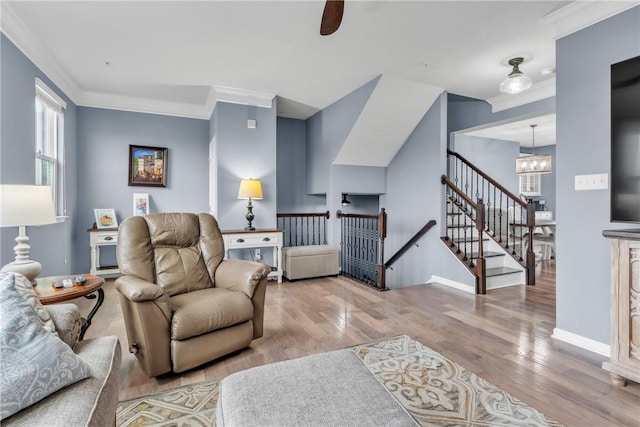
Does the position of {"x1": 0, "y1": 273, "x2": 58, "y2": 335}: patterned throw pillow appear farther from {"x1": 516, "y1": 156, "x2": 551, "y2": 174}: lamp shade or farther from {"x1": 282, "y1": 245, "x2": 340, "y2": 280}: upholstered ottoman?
{"x1": 516, "y1": 156, "x2": 551, "y2": 174}: lamp shade

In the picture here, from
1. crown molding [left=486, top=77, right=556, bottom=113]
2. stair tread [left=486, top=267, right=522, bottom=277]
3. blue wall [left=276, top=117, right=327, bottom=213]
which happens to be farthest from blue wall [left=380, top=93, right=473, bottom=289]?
blue wall [left=276, top=117, right=327, bottom=213]

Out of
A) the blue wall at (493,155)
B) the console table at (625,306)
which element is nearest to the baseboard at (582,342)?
the console table at (625,306)

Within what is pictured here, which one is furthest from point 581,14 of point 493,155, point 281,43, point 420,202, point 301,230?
point 493,155

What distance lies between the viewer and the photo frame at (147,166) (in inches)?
195

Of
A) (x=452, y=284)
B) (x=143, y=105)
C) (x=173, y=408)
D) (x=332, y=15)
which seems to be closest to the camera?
(x=173, y=408)

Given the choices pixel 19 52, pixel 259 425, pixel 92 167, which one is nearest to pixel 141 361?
pixel 259 425

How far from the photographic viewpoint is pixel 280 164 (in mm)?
6008

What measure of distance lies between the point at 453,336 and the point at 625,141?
72.8 inches

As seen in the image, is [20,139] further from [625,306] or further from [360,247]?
[625,306]

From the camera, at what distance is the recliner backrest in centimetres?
237

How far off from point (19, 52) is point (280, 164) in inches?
148

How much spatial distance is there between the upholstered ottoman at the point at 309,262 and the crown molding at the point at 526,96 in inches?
128

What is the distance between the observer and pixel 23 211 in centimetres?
201

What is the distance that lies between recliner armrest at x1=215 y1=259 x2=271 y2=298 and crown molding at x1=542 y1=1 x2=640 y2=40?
3.11 m
